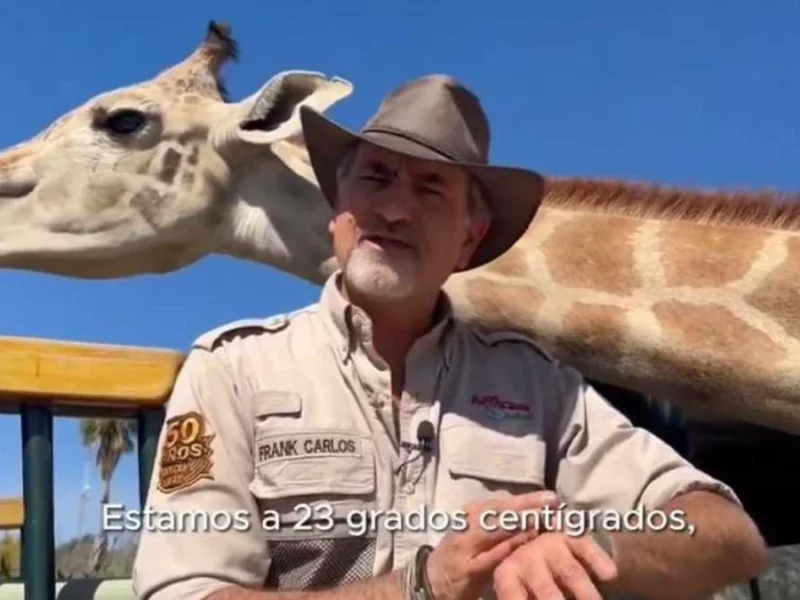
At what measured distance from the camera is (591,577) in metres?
1.64

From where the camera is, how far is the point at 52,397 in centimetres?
250

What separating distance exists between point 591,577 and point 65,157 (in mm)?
4026

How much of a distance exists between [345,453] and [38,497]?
2.59 feet

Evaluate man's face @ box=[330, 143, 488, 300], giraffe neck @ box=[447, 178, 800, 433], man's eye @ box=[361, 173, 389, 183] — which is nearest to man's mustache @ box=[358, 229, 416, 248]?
man's face @ box=[330, 143, 488, 300]

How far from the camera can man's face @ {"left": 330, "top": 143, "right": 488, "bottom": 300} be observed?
6.87 ft

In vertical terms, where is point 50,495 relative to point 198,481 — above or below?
above

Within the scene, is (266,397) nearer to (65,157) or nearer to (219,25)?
(65,157)

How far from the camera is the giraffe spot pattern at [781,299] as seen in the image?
4.18 m

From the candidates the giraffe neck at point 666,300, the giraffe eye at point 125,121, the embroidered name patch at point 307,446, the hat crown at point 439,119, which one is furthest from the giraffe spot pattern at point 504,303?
the embroidered name patch at point 307,446

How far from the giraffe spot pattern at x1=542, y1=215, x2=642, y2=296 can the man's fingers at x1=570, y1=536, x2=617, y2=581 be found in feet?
9.13

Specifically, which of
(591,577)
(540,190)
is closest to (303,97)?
(540,190)

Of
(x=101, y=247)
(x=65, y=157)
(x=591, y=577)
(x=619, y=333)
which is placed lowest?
(x=591, y=577)

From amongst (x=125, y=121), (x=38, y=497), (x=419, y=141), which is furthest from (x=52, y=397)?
(x=125, y=121)

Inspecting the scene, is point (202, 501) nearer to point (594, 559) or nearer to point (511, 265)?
point (594, 559)
